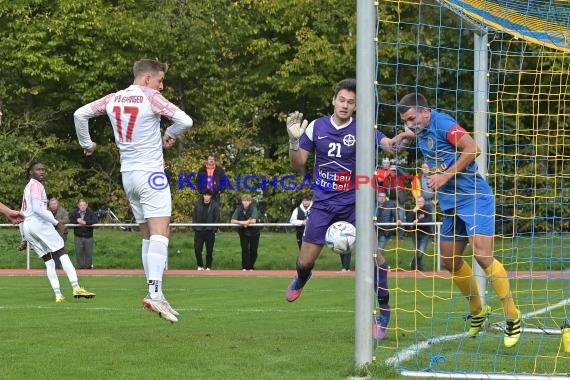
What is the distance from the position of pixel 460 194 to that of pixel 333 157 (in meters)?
1.19

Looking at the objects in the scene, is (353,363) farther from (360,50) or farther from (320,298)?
(320,298)

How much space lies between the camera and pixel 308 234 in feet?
31.7

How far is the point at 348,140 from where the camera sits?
9.25 m

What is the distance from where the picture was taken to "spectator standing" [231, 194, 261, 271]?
73.5 ft

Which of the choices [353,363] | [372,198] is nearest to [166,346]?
[353,363]

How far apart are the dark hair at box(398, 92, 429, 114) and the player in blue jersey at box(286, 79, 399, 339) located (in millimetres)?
636

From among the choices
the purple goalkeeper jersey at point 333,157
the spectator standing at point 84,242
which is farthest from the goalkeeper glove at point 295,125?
the spectator standing at point 84,242

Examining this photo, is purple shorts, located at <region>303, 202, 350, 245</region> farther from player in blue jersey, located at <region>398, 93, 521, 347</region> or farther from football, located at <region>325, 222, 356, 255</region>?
player in blue jersey, located at <region>398, 93, 521, 347</region>

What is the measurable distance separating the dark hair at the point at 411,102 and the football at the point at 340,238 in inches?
44.6

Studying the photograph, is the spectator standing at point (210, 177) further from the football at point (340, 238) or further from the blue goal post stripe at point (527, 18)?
the football at point (340, 238)

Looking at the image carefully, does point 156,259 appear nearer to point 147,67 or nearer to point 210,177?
point 147,67

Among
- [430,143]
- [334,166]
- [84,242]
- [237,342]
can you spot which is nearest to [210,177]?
[84,242]

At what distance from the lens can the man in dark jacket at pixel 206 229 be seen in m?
22.3

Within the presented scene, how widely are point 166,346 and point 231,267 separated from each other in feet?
49.3
